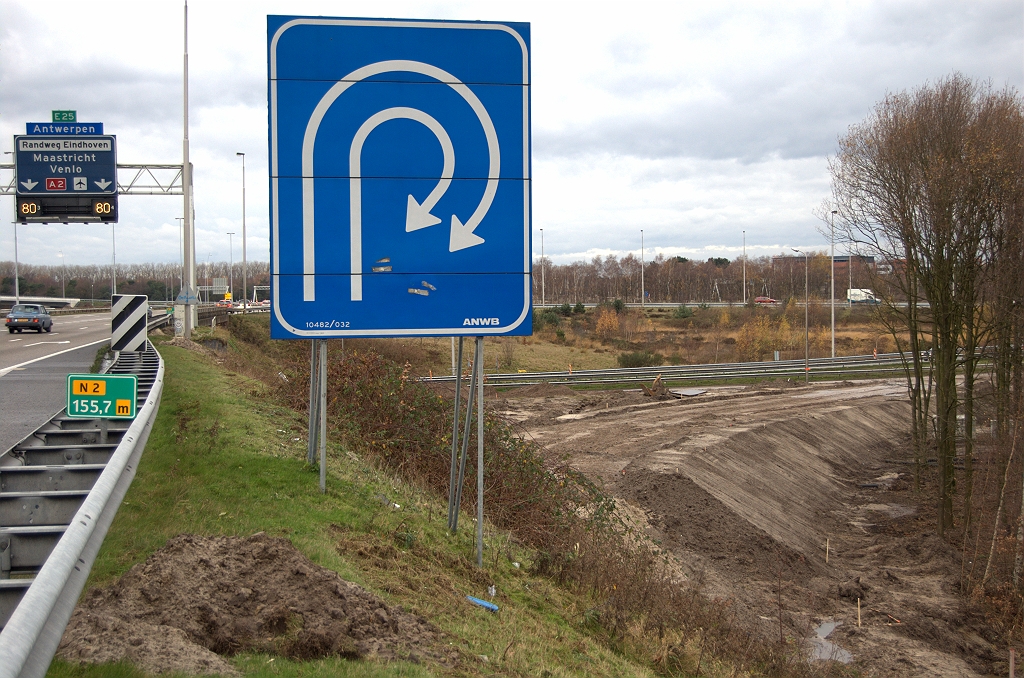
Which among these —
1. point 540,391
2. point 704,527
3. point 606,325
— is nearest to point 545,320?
point 606,325

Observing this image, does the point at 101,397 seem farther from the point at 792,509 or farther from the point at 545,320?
the point at 545,320

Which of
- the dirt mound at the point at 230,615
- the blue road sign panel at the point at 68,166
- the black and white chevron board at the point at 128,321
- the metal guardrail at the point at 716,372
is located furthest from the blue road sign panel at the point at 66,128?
the dirt mound at the point at 230,615

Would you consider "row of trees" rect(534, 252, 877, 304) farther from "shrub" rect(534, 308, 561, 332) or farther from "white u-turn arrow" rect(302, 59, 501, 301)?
"white u-turn arrow" rect(302, 59, 501, 301)

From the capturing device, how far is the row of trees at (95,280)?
4240 inches

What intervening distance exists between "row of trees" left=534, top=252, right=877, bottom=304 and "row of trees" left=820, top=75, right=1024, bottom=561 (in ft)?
302

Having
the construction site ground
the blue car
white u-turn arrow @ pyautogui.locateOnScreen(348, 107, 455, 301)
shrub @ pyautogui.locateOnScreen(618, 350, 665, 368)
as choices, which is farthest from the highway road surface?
shrub @ pyautogui.locateOnScreen(618, 350, 665, 368)

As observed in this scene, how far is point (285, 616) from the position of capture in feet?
16.1

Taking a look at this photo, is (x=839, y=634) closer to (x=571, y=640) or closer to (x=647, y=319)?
(x=571, y=640)

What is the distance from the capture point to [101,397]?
643cm

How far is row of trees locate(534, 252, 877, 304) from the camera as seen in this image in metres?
124

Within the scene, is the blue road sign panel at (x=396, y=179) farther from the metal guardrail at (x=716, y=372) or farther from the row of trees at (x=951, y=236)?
the metal guardrail at (x=716, y=372)

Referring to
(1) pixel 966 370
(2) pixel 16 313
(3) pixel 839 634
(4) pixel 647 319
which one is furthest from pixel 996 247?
(4) pixel 647 319

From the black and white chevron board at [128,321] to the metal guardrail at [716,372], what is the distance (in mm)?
26348

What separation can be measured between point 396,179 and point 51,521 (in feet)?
13.3
